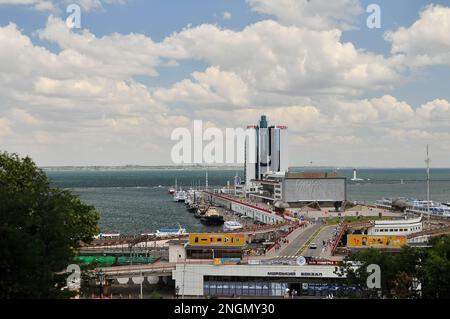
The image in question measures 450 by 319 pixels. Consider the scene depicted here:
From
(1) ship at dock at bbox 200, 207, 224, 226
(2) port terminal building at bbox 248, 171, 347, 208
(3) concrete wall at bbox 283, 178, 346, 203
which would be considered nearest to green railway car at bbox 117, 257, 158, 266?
(1) ship at dock at bbox 200, 207, 224, 226

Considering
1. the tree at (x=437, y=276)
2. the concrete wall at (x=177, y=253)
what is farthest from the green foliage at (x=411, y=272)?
the concrete wall at (x=177, y=253)

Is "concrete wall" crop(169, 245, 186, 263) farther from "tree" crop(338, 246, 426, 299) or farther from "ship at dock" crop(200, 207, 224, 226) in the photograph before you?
"ship at dock" crop(200, 207, 224, 226)

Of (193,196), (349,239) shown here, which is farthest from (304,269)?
(193,196)

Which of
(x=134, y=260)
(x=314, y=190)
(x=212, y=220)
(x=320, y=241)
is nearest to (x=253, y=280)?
(x=134, y=260)

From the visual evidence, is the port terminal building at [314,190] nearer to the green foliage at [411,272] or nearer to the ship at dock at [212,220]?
the ship at dock at [212,220]

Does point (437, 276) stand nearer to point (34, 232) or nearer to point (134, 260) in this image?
point (34, 232)

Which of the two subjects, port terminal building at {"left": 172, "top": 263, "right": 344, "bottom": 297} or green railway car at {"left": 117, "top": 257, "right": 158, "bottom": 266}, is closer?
port terminal building at {"left": 172, "top": 263, "right": 344, "bottom": 297}
